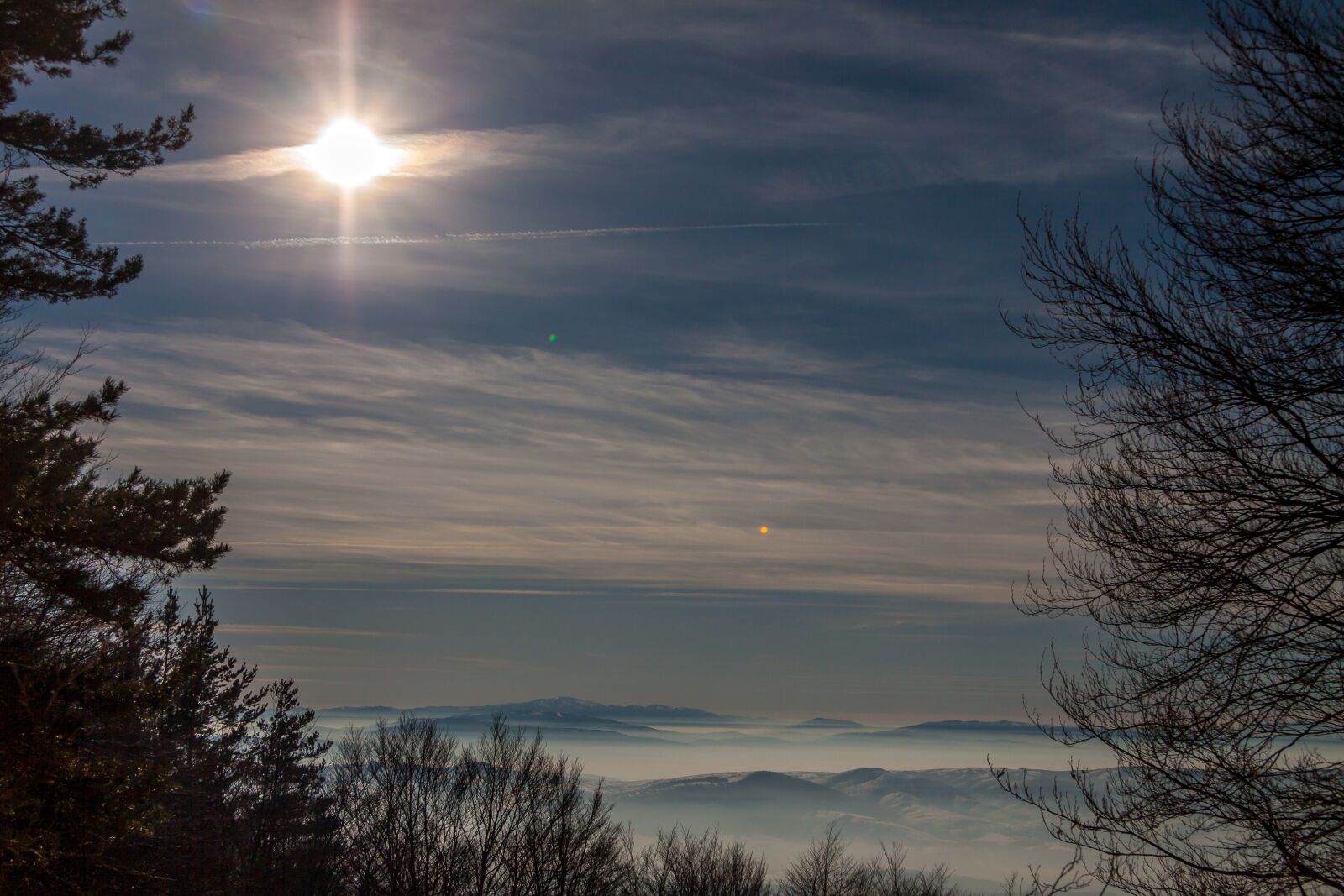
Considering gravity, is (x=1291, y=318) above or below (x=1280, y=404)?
above

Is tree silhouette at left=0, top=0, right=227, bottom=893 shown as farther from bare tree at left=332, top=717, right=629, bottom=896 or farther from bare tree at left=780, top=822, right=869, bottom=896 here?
bare tree at left=780, top=822, right=869, bottom=896

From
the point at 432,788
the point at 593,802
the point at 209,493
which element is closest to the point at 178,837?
the point at 209,493

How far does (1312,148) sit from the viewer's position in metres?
8.66

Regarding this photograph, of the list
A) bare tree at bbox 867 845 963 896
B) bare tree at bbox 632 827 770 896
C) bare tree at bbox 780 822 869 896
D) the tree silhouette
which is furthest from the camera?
bare tree at bbox 867 845 963 896

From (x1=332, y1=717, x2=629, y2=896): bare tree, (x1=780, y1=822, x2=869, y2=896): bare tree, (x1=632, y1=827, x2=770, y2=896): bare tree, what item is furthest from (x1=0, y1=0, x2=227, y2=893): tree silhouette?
(x1=780, y1=822, x2=869, y2=896): bare tree

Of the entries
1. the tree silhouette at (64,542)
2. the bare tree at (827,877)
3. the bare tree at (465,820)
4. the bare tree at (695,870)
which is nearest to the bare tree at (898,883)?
the bare tree at (827,877)

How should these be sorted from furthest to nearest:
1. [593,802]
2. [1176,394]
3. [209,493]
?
[593,802]
[209,493]
[1176,394]

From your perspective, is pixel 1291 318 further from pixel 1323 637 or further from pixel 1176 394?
pixel 1323 637

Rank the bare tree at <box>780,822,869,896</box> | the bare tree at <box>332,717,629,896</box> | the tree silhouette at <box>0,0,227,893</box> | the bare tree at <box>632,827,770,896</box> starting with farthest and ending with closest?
the bare tree at <box>780,822,869,896</box>, the bare tree at <box>632,827,770,896</box>, the bare tree at <box>332,717,629,896</box>, the tree silhouette at <box>0,0,227,893</box>

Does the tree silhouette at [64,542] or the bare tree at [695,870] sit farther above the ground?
the tree silhouette at [64,542]

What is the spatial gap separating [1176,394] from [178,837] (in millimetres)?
27151

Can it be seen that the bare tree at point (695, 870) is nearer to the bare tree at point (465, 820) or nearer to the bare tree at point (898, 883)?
the bare tree at point (465, 820)

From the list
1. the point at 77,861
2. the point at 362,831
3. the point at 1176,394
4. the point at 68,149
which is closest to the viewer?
the point at 1176,394

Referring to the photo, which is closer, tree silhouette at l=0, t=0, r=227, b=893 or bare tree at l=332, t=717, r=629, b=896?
tree silhouette at l=0, t=0, r=227, b=893
